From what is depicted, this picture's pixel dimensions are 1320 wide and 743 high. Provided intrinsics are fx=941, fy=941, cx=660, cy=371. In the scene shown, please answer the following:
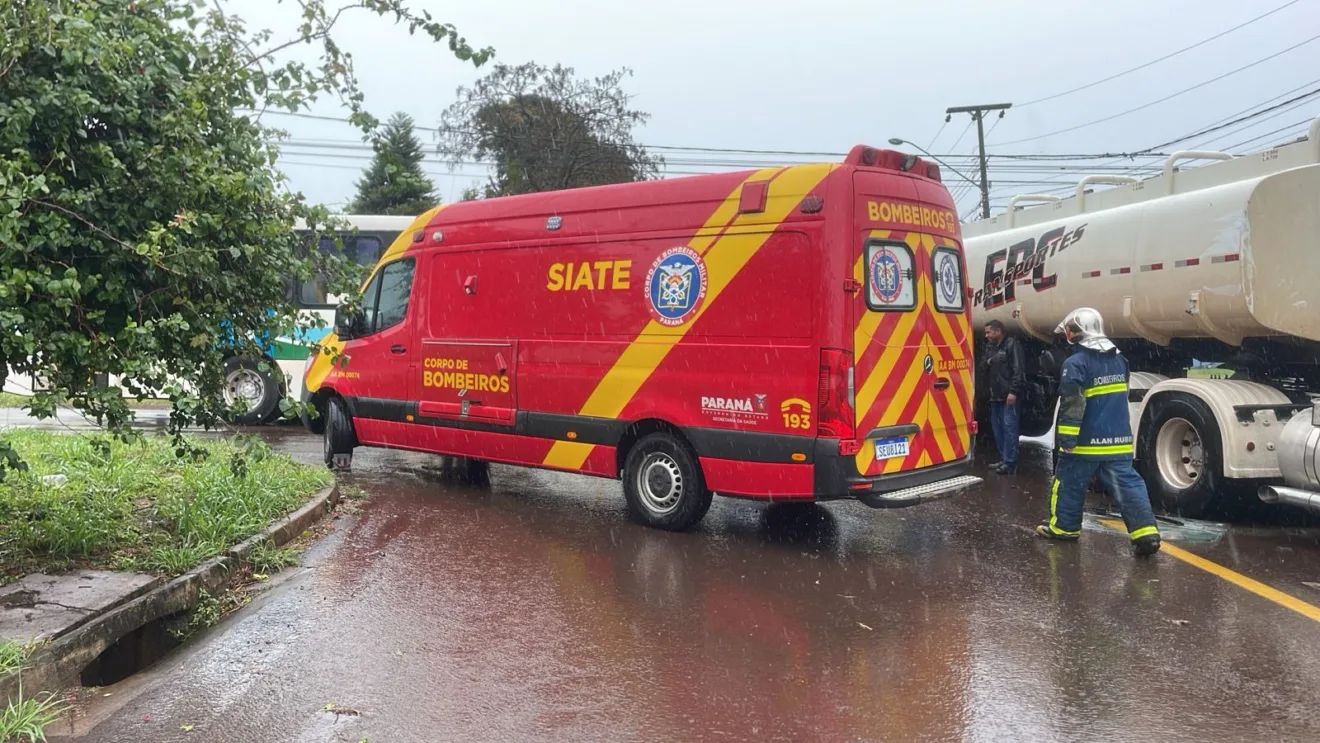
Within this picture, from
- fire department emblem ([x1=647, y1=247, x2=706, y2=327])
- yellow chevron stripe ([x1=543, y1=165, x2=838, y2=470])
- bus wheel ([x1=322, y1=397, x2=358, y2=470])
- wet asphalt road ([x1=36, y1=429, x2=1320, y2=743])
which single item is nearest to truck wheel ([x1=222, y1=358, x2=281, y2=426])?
bus wheel ([x1=322, y1=397, x2=358, y2=470])

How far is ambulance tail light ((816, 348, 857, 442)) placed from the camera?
5953 mm

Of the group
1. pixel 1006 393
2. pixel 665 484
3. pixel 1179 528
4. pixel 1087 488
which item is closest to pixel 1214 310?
pixel 1179 528

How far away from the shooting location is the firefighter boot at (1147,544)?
6211mm

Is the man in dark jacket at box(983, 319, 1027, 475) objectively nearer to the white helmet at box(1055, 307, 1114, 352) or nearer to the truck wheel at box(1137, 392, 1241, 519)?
the truck wheel at box(1137, 392, 1241, 519)

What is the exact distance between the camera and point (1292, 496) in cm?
673

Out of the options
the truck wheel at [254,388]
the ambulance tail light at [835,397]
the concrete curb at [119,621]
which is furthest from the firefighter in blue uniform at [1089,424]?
the truck wheel at [254,388]

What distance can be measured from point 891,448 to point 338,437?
5.53m

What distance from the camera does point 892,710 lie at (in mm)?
3854

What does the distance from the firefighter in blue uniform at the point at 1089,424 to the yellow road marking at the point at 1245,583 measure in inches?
12.9

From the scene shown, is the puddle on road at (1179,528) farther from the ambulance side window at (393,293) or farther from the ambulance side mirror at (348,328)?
the ambulance side mirror at (348,328)

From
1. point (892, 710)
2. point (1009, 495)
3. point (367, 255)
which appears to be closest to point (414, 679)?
point (892, 710)

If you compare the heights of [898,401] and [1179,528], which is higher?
[898,401]

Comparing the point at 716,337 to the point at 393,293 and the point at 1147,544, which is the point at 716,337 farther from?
the point at 393,293

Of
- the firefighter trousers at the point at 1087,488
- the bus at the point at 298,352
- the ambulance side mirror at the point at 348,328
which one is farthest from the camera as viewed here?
the bus at the point at 298,352
